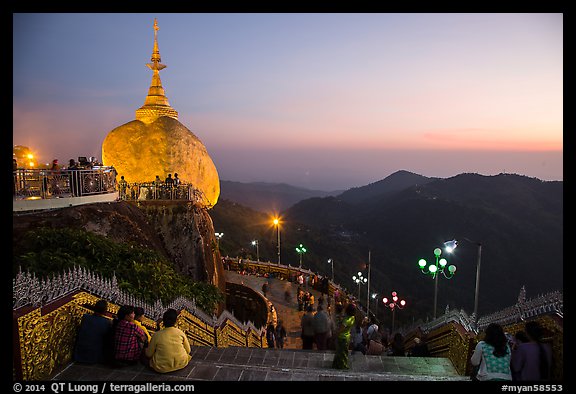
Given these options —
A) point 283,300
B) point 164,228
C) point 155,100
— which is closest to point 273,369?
point 164,228

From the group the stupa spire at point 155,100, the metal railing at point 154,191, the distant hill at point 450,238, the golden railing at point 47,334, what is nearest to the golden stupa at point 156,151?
the stupa spire at point 155,100

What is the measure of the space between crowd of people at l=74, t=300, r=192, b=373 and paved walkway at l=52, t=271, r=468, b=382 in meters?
0.13

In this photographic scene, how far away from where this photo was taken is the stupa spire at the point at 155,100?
21.9 meters

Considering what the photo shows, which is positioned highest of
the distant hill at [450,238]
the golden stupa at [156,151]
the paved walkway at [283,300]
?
the golden stupa at [156,151]

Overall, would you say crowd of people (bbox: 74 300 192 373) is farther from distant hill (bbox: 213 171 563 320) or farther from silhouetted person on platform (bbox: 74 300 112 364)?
distant hill (bbox: 213 171 563 320)

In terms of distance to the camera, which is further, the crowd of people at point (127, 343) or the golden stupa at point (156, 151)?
the golden stupa at point (156, 151)

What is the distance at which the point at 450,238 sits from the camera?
293ft

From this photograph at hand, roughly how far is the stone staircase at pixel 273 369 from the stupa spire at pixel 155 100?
17.2m

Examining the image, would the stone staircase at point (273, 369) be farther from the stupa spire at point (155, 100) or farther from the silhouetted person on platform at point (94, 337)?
the stupa spire at point (155, 100)

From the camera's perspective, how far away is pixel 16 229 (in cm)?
981

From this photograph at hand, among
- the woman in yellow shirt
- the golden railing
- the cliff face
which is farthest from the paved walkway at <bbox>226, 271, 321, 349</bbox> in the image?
the woman in yellow shirt
